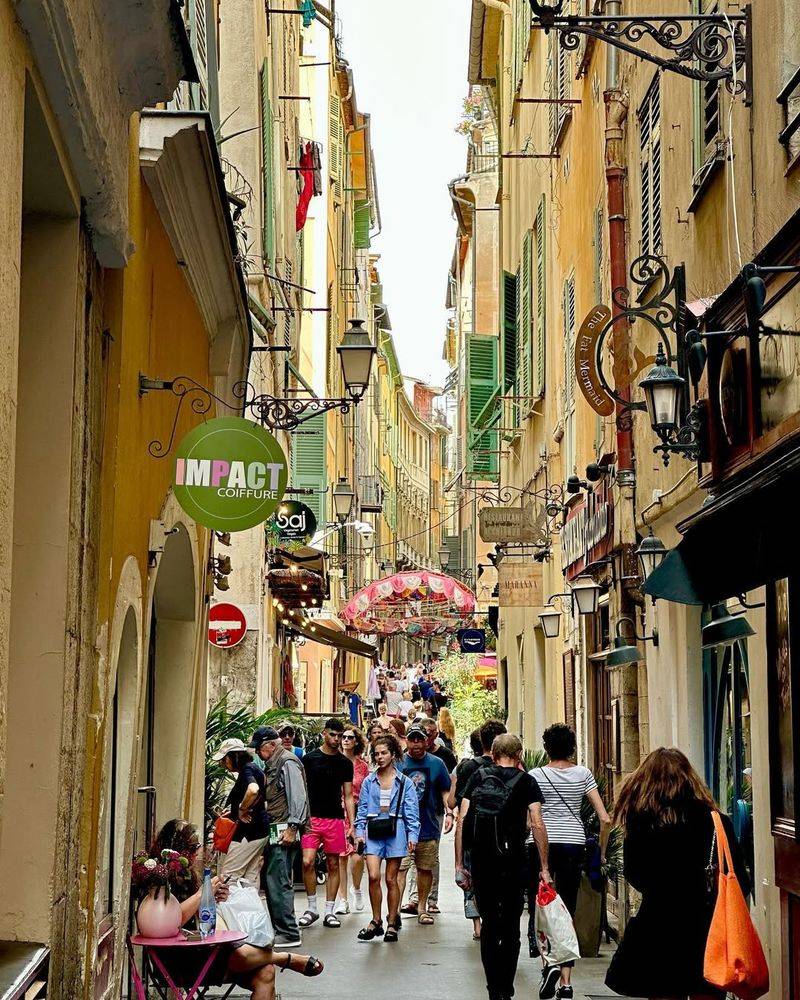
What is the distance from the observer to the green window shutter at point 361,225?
56125mm

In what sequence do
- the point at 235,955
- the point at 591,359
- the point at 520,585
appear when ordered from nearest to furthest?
1. the point at 235,955
2. the point at 591,359
3. the point at 520,585

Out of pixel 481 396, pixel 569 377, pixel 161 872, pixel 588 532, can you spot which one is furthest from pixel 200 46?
pixel 481 396

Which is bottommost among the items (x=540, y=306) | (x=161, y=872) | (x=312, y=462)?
(x=161, y=872)

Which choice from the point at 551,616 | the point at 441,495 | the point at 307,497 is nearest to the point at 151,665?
the point at 551,616

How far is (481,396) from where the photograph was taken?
3447cm

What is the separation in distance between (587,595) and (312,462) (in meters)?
16.8

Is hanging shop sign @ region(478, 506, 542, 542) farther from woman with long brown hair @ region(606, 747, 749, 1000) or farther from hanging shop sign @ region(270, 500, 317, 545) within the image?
woman with long brown hair @ region(606, 747, 749, 1000)

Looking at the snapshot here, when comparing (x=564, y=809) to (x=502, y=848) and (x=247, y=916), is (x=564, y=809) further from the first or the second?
(x=247, y=916)

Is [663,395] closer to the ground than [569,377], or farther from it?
closer to the ground

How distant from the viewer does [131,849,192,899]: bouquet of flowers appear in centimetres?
861

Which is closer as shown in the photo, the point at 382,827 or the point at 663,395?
the point at 663,395

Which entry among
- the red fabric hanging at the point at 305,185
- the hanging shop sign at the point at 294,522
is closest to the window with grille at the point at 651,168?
the hanging shop sign at the point at 294,522

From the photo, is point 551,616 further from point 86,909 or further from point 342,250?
point 342,250

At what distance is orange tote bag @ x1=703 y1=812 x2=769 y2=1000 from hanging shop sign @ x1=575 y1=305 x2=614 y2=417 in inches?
274
